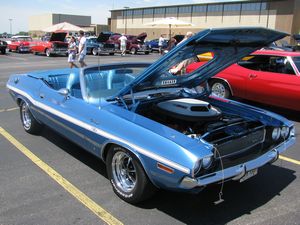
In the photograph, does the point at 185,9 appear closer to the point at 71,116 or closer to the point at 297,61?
the point at 297,61

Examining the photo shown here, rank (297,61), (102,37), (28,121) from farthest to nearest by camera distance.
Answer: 1. (102,37)
2. (297,61)
3. (28,121)

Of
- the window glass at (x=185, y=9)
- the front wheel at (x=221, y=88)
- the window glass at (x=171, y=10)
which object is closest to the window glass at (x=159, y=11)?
the window glass at (x=171, y=10)

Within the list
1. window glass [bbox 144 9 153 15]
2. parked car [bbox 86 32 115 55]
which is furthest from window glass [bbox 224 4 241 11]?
parked car [bbox 86 32 115 55]

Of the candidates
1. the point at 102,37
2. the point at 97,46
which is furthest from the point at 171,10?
the point at 97,46

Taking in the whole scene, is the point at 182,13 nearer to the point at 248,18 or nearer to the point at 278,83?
the point at 248,18

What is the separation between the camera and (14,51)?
31.4 meters

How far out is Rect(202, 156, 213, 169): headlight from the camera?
10.7 feet

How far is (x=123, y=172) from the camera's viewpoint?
4.00 m

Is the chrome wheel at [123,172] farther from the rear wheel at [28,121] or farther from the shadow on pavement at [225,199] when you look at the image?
the rear wheel at [28,121]

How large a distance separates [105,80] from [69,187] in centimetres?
152

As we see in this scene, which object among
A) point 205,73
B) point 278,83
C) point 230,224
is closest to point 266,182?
point 230,224

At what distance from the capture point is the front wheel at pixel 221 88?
8.89m

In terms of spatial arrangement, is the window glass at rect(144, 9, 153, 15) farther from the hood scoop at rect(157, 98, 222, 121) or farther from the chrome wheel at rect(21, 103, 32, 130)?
the hood scoop at rect(157, 98, 222, 121)

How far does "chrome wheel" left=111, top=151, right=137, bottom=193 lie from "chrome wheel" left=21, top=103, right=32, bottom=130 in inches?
107
